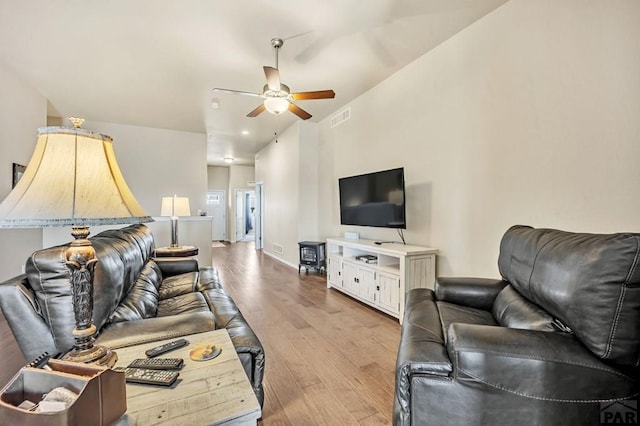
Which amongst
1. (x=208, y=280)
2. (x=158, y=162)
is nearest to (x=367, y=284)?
(x=208, y=280)

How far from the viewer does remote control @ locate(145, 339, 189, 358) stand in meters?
1.20

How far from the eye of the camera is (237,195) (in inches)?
426

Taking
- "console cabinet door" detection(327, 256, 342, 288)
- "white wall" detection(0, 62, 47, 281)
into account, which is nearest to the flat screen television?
"console cabinet door" detection(327, 256, 342, 288)

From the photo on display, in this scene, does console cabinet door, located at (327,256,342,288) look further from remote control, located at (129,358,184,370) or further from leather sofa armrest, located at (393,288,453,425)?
remote control, located at (129,358,184,370)

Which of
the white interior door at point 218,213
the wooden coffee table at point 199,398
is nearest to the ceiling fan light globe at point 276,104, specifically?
the wooden coffee table at point 199,398

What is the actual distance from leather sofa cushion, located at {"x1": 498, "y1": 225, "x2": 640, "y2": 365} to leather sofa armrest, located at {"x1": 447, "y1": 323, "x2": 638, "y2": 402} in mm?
72

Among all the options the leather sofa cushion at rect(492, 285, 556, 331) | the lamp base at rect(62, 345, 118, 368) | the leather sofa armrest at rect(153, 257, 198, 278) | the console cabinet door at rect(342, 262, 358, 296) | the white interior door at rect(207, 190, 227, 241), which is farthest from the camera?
the white interior door at rect(207, 190, 227, 241)

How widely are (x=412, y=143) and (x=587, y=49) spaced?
175 centimetres

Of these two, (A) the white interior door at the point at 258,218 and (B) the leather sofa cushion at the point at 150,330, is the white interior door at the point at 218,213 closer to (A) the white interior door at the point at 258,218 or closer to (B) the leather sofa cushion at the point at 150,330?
(A) the white interior door at the point at 258,218

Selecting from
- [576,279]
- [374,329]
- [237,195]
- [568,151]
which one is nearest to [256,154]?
[237,195]

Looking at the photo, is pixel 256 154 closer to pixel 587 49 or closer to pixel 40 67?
pixel 40 67

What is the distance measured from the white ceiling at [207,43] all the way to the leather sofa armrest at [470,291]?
2.40 meters

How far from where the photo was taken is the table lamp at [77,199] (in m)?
0.88

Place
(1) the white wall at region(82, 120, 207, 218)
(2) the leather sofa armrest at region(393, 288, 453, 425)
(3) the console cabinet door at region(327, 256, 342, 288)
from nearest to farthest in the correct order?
(2) the leather sofa armrest at region(393, 288, 453, 425)
(3) the console cabinet door at region(327, 256, 342, 288)
(1) the white wall at region(82, 120, 207, 218)
